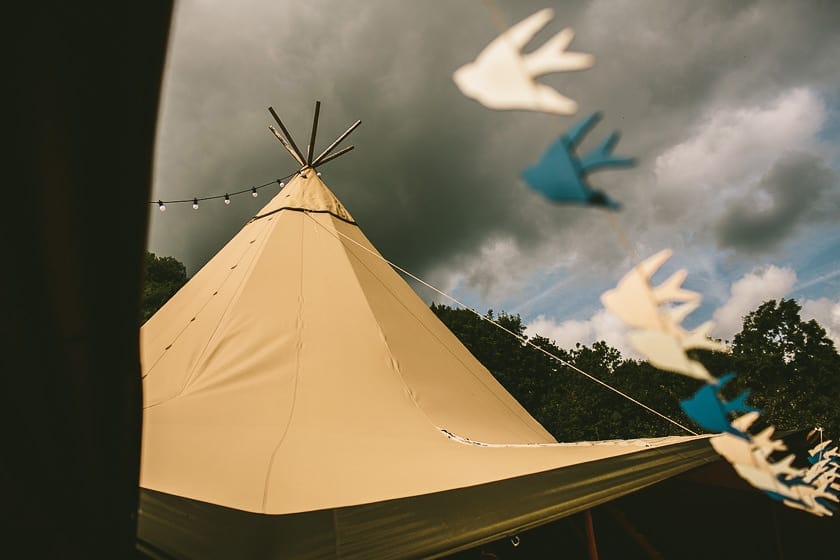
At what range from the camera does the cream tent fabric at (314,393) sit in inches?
66.0

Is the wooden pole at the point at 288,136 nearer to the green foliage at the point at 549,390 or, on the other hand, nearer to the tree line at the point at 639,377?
the tree line at the point at 639,377

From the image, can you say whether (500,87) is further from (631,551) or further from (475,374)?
(631,551)

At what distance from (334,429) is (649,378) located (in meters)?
25.3

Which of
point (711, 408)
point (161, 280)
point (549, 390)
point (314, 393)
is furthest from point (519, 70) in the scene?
point (161, 280)

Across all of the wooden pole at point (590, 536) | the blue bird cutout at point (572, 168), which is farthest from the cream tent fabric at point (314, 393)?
→ the blue bird cutout at point (572, 168)

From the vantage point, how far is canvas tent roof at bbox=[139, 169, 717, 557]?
4.32 feet

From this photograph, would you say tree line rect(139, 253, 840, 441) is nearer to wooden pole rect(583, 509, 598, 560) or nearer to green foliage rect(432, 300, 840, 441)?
green foliage rect(432, 300, 840, 441)

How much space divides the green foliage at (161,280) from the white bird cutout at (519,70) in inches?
586

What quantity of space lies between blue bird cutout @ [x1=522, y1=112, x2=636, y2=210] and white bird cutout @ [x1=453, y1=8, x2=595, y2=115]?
44 mm

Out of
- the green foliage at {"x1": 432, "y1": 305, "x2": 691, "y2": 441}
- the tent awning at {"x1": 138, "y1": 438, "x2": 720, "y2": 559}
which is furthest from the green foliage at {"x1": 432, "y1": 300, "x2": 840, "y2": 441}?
the tent awning at {"x1": 138, "y1": 438, "x2": 720, "y2": 559}

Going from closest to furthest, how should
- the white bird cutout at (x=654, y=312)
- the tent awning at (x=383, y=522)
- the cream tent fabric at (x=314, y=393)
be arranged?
the white bird cutout at (x=654, y=312)
the tent awning at (x=383, y=522)
the cream tent fabric at (x=314, y=393)

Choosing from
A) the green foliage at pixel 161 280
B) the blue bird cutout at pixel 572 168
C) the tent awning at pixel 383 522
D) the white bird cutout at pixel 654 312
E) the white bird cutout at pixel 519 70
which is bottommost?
the tent awning at pixel 383 522

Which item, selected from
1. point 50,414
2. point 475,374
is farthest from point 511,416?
point 50,414

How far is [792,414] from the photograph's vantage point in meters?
10.7
